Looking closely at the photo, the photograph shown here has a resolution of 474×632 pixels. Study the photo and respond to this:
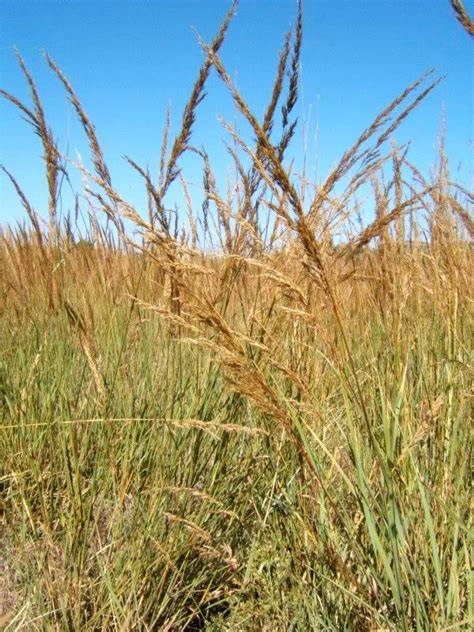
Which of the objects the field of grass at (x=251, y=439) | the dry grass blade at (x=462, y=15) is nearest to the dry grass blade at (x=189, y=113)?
the field of grass at (x=251, y=439)

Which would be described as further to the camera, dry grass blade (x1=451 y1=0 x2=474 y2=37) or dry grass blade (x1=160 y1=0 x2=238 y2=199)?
dry grass blade (x1=160 y1=0 x2=238 y2=199)

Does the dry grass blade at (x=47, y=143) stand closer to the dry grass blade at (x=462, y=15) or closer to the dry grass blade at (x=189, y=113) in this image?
the dry grass blade at (x=189, y=113)

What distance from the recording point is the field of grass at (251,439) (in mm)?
1027

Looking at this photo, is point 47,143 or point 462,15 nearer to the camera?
point 462,15

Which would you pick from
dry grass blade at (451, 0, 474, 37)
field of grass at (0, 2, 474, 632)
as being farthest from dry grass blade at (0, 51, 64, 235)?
dry grass blade at (451, 0, 474, 37)

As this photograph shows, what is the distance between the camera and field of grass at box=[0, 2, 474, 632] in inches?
40.4

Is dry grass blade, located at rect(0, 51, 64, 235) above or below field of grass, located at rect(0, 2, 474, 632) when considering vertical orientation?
above

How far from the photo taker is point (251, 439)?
171 centimetres

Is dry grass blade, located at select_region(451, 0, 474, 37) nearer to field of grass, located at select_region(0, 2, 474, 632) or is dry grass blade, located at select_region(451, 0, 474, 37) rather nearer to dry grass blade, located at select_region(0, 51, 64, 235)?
field of grass, located at select_region(0, 2, 474, 632)

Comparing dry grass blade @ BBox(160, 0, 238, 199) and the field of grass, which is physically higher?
dry grass blade @ BBox(160, 0, 238, 199)

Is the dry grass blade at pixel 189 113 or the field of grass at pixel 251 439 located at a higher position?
the dry grass blade at pixel 189 113

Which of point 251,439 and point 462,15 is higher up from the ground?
point 462,15

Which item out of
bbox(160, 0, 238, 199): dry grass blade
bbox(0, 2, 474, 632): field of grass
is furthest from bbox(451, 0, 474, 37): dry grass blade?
bbox(160, 0, 238, 199): dry grass blade

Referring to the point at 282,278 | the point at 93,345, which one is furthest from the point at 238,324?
the point at 282,278
